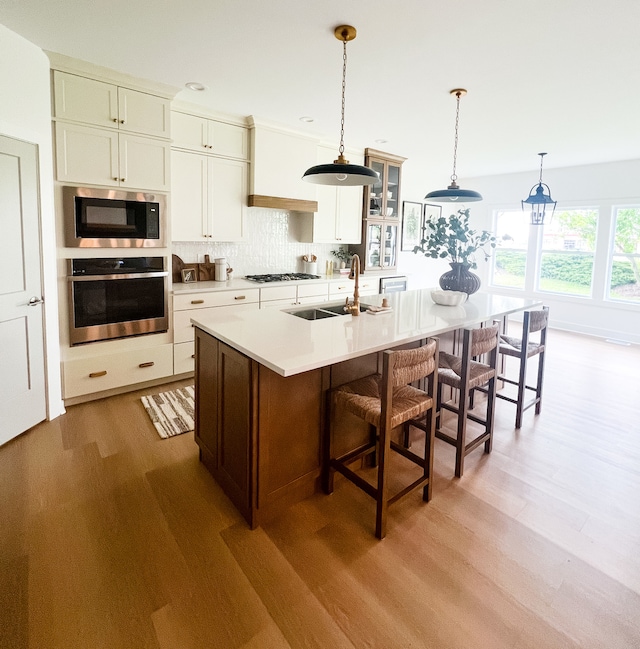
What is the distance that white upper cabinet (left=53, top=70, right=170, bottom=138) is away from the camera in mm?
2969

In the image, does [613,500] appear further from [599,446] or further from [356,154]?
[356,154]

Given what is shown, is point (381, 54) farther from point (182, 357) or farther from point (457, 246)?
point (182, 357)

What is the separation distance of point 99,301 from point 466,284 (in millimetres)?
2995

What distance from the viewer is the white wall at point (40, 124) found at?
2516 mm

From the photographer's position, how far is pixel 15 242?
104 inches

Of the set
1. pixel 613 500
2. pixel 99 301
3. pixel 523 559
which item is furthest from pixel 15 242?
pixel 613 500

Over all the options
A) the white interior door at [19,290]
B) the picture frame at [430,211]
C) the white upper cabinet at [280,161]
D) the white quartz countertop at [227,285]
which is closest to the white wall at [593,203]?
the picture frame at [430,211]

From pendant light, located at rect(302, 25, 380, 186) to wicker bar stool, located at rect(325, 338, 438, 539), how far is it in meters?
1.03

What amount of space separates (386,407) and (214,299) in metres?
2.53

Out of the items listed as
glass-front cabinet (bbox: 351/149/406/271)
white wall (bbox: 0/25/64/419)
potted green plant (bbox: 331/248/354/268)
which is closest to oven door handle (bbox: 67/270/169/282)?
white wall (bbox: 0/25/64/419)

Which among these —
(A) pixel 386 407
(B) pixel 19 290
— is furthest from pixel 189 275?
(A) pixel 386 407

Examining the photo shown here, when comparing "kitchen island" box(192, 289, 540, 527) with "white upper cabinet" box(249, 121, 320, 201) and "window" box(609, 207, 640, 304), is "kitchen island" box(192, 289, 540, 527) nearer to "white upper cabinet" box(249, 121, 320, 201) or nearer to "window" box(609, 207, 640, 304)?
"white upper cabinet" box(249, 121, 320, 201)

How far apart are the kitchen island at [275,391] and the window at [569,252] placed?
5.03 meters

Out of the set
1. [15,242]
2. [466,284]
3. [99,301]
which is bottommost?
[99,301]
